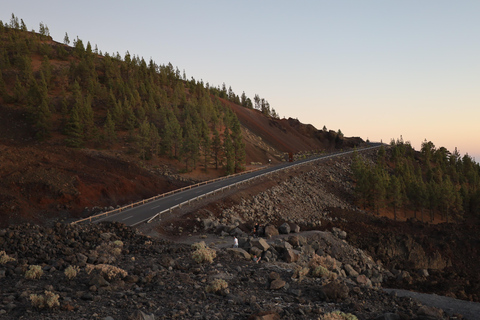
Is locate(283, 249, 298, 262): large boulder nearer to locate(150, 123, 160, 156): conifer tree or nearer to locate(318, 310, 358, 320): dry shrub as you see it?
locate(318, 310, 358, 320): dry shrub

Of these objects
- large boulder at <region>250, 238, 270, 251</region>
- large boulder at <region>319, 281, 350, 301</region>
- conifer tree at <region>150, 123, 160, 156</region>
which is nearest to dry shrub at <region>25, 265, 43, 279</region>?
large boulder at <region>319, 281, 350, 301</region>

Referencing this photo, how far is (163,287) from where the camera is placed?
13.9 metres

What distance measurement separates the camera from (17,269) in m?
15.1

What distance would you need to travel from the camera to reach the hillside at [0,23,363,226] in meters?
39.8

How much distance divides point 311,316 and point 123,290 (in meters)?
7.21

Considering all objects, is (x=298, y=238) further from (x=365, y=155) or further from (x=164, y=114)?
(x=365, y=155)

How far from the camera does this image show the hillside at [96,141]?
39.8m

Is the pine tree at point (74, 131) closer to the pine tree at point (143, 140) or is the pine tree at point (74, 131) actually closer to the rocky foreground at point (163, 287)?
the pine tree at point (143, 140)

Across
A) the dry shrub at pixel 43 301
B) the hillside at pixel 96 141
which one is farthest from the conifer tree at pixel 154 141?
the dry shrub at pixel 43 301

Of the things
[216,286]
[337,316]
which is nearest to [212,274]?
[216,286]

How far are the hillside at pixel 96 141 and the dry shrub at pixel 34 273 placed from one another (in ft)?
73.7

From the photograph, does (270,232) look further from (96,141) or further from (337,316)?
(96,141)

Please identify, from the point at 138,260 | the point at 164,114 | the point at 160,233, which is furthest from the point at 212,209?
the point at 164,114

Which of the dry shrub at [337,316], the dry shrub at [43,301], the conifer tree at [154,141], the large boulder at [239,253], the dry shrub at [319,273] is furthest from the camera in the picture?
the conifer tree at [154,141]
